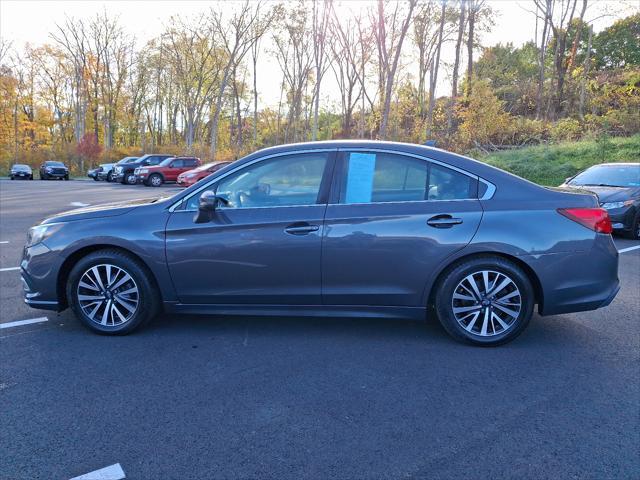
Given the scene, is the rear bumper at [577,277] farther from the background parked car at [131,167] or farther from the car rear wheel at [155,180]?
the background parked car at [131,167]

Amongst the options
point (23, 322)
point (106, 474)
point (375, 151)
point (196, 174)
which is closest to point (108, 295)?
point (23, 322)

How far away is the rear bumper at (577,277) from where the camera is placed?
3865 millimetres

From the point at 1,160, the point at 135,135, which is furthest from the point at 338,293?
the point at 135,135

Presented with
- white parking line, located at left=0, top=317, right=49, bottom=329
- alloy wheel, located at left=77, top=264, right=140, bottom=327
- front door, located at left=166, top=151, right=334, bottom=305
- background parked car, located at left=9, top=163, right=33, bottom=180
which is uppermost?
background parked car, located at left=9, top=163, right=33, bottom=180

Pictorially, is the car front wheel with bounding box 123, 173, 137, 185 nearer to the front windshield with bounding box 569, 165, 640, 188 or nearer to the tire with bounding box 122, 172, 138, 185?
the tire with bounding box 122, 172, 138, 185

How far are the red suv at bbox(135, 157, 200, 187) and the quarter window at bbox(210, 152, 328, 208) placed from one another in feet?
87.3

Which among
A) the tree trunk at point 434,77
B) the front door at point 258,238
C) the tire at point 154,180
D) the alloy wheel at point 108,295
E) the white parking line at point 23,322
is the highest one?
the tree trunk at point 434,77

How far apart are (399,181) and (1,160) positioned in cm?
5418

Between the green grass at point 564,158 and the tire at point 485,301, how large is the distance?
52.2 ft

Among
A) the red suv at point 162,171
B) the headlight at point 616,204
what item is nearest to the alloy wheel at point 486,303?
the headlight at point 616,204

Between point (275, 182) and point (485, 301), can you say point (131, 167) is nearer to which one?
point (275, 182)

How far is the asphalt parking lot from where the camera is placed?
8.18 ft

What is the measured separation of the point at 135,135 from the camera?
2655 inches

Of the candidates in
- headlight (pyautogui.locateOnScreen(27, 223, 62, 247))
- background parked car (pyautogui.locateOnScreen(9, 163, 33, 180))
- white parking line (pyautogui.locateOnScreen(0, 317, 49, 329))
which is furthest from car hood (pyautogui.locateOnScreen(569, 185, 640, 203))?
background parked car (pyautogui.locateOnScreen(9, 163, 33, 180))
